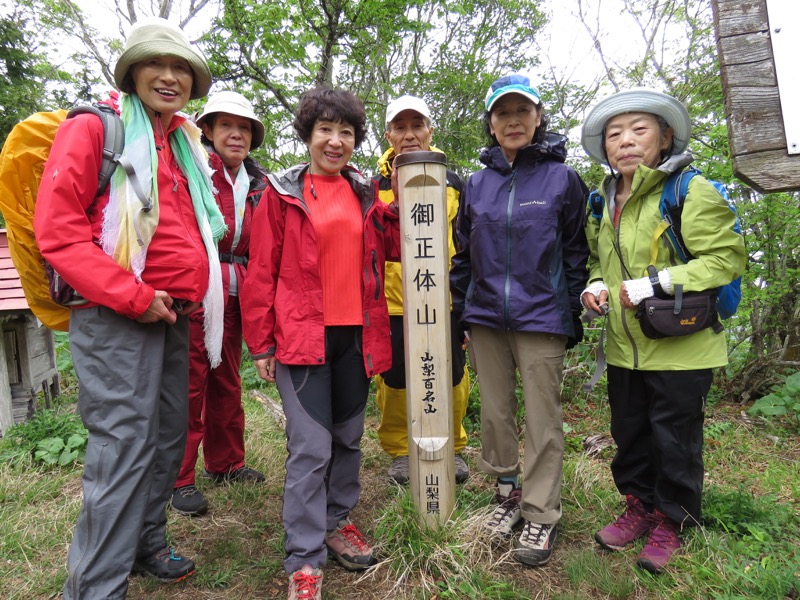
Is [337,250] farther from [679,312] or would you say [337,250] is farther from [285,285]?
[679,312]

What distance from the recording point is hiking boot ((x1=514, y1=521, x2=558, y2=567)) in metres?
2.72

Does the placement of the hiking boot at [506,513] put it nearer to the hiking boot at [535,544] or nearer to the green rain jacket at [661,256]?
the hiking boot at [535,544]

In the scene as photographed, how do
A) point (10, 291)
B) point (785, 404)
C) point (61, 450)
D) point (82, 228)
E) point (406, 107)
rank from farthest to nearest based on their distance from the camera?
1. point (10, 291)
2. point (785, 404)
3. point (61, 450)
4. point (406, 107)
5. point (82, 228)

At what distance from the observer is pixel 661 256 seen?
2.60m

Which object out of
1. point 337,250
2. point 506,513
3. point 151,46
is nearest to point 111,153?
point 151,46

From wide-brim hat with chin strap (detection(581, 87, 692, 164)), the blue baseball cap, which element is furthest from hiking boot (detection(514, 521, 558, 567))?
the blue baseball cap

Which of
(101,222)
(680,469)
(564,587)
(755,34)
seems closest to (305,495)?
(564,587)

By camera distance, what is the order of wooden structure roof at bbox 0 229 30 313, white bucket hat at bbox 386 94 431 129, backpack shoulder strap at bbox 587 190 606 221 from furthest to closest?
wooden structure roof at bbox 0 229 30 313, white bucket hat at bbox 386 94 431 129, backpack shoulder strap at bbox 587 190 606 221

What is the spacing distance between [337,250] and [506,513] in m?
1.78

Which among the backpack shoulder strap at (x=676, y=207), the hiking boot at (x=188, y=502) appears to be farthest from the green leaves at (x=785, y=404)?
the hiking boot at (x=188, y=502)

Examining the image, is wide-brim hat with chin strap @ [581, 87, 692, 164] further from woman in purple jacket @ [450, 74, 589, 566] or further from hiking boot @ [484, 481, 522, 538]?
hiking boot @ [484, 481, 522, 538]

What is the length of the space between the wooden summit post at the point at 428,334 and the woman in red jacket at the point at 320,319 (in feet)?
0.55

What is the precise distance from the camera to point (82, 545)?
7.05 ft

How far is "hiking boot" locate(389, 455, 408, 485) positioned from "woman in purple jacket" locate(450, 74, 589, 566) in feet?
3.14
